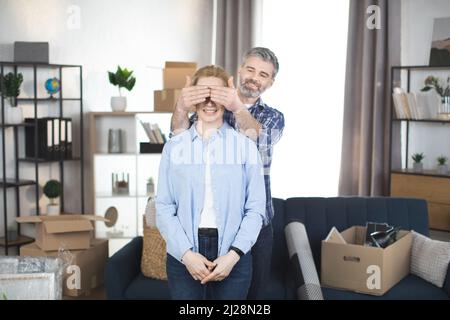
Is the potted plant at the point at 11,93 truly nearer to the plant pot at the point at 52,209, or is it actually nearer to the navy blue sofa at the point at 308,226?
the plant pot at the point at 52,209

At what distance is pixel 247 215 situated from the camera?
2.02m

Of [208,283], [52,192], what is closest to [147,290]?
[208,283]

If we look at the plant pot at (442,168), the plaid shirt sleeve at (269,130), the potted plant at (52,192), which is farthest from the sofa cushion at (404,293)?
the potted plant at (52,192)

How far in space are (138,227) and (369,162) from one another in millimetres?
1856

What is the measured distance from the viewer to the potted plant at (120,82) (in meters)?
4.88

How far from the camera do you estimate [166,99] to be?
190 inches

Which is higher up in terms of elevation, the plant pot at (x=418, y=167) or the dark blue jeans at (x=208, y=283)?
the plant pot at (x=418, y=167)

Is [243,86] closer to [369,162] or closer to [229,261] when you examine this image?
[229,261]

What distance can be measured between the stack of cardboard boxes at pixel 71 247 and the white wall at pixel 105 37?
1179mm

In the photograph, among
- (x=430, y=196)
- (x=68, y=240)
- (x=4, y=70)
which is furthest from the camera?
(x=4, y=70)

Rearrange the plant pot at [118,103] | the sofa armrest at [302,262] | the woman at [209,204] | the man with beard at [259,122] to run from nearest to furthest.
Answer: the woman at [209,204], the man with beard at [259,122], the sofa armrest at [302,262], the plant pot at [118,103]

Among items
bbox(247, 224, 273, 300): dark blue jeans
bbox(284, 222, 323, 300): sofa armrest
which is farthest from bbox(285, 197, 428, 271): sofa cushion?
bbox(247, 224, 273, 300): dark blue jeans

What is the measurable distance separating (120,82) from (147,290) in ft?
7.07
